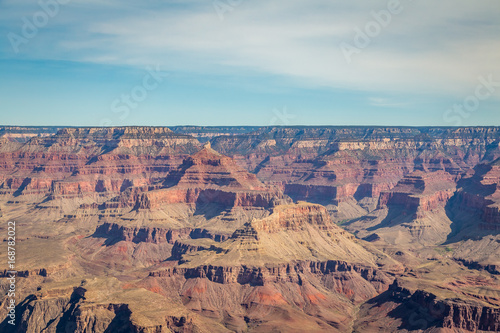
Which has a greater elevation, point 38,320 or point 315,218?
point 315,218

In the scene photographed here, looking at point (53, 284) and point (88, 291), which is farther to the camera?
point (53, 284)

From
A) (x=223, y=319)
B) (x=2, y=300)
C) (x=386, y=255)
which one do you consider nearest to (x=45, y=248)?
(x=2, y=300)

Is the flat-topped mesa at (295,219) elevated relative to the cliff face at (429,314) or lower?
elevated

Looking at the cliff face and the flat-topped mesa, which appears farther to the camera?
the flat-topped mesa

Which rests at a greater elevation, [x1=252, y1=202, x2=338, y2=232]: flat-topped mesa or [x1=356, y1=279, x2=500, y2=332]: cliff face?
[x1=252, y1=202, x2=338, y2=232]: flat-topped mesa

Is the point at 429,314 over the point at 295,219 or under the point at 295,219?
under

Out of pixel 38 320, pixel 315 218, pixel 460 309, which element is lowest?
pixel 38 320

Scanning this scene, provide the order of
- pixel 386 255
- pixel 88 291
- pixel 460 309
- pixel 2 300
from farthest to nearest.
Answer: pixel 386 255 → pixel 2 300 → pixel 88 291 → pixel 460 309

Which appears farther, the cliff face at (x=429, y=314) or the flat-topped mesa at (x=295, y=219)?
the flat-topped mesa at (x=295, y=219)

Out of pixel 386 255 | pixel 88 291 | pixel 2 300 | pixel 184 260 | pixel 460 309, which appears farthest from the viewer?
pixel 386 255

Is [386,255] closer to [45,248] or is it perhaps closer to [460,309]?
[460,309]

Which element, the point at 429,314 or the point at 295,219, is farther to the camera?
the point at 295,219
